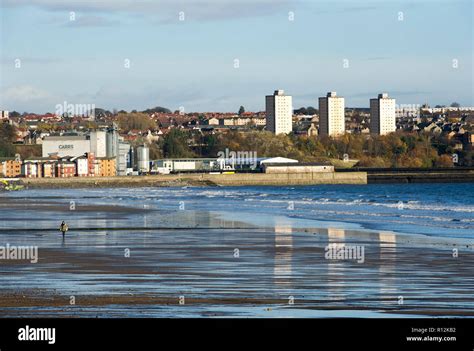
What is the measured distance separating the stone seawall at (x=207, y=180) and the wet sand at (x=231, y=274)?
299 ft

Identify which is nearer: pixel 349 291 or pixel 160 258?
pixel 349 291

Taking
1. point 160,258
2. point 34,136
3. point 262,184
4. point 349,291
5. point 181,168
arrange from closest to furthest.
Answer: point 349,291
point 160,258
point 262,184
point 181,168
point 34,136

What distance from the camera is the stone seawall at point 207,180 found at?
437ft

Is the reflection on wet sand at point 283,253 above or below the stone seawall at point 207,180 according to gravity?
above

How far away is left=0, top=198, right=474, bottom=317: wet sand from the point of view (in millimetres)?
18922

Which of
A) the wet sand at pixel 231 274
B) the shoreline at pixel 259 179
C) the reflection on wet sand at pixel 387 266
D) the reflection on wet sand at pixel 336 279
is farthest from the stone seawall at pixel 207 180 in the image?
→ the reflection on wet sand at pixel 336 279

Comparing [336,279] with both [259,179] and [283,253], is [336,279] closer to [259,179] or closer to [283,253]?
[283,253]

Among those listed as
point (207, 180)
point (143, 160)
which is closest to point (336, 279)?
point (207, 180)

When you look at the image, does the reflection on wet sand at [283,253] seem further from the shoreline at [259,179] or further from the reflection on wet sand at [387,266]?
the shoreline at [259,179]

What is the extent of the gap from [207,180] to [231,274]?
114 m

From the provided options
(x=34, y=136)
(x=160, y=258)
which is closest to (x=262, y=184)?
(x=34, y=136)

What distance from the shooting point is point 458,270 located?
25781 millimetres
